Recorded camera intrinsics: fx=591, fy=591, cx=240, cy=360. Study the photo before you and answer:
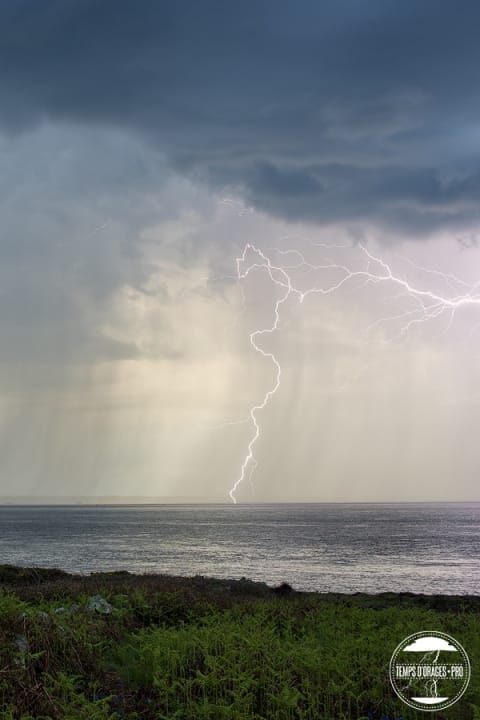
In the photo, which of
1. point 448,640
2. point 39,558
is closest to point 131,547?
point 39,558

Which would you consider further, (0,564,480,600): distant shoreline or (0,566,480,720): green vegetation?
(0,564,480,600): distant shoreline

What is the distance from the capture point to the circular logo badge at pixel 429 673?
32.2 feet

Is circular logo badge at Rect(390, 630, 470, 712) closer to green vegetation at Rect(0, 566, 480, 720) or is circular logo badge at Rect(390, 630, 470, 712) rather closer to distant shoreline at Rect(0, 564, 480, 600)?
green vegetation at Rect(0, 566, 480, 720)

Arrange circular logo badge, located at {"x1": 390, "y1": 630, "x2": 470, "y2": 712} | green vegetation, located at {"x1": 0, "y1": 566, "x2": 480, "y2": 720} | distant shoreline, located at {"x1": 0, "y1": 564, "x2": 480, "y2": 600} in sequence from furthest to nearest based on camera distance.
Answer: distant shoreline, located at {"x1": 0, "y1": 564, "x2": 480, "y2": 600}
circular logo badge, located at {"x1": 390, "y1": 630, "x2": 470, "y2": 712}
green vegetation, located at {"x1": 0, "y1": 566, "x2": 480, "y2": 720}

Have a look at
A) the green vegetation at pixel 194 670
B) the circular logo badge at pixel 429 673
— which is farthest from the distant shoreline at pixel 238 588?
the circular logo badge at pixel 429 673

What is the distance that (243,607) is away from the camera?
18578 mm

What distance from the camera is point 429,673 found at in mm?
11094

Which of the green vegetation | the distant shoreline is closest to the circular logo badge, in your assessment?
the green vegetation

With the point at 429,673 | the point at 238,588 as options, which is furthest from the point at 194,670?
the point at 238,588

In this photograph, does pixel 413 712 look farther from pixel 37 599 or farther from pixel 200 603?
pixel 37 599

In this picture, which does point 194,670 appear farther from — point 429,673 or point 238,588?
point 238,588

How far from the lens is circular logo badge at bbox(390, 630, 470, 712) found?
9.83 meters

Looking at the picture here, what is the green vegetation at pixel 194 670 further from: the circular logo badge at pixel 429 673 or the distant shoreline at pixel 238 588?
the distant shoreline at pixel 238 588

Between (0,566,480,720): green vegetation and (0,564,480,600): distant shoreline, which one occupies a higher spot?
(0,566,480,720): green vegetation
